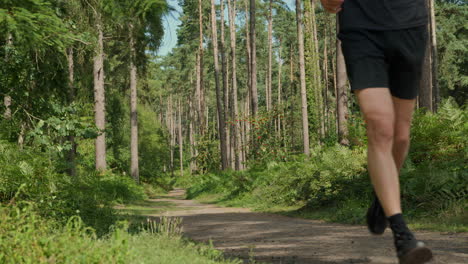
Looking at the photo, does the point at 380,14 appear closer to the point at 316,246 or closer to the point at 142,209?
the point at 316,246

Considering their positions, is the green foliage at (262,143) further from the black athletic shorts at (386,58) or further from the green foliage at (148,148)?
the black athletic shorts at (386,58)

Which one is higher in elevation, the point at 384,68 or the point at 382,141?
the point at 384,68

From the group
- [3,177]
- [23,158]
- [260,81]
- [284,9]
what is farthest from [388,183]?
[260,81]

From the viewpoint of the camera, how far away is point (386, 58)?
9.71 ft

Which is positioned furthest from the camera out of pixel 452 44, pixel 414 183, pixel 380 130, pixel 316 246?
pixel 452 44

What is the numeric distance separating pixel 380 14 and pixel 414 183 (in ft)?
19.1

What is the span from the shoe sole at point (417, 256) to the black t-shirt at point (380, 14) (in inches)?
50.2


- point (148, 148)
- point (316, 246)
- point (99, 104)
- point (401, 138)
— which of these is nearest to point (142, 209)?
point (99, 104)

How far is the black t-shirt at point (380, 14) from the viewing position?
2.94 m

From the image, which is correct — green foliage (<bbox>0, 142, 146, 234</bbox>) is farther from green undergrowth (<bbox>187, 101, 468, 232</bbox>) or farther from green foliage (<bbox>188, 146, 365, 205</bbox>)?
green foliage (<bbox>188, 146, 365, 205</bbox>)

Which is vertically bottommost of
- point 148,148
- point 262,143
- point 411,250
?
point 411,250

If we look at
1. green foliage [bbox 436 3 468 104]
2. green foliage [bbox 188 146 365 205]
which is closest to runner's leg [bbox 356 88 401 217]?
green foliage [bbox 188 146 365 205]

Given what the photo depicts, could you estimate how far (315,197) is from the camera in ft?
36.1

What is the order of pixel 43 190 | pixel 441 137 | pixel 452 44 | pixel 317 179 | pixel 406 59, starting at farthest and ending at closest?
pixel 452 44
pixel 317 179
pixel 441 137
pixel 43 190
pixel 406 59
